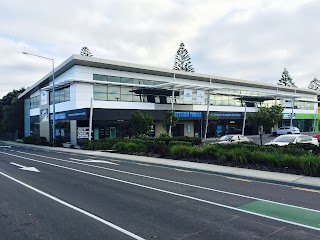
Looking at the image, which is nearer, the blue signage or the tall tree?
the blue signage

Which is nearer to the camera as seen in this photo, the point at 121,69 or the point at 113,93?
the point at 113,93

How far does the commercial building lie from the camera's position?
3253cm

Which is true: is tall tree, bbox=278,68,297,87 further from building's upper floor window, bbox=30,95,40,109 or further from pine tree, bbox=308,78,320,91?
building's upper floor window, bbox=30,95,40,109

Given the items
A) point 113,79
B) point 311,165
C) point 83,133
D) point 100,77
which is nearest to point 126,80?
point 113,79

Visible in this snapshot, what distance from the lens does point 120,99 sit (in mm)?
34625

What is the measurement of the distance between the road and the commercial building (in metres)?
20.7

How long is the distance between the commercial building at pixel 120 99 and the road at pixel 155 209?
68.0ft

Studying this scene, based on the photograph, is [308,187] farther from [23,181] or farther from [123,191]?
[23,181]

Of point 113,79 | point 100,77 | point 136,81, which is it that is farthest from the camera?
point 136,81

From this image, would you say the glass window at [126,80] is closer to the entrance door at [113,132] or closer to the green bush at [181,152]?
the entrance door at [113,132]

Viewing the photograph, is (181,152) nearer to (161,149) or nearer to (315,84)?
(161,149)

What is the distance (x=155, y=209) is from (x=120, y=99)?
28245 millimetres

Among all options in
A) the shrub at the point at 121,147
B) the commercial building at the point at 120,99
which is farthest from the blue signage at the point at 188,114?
the shrub at the point at 121,147

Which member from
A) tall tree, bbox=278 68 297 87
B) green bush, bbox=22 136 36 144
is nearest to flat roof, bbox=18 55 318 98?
green bush, bbox=22 136 36 144
